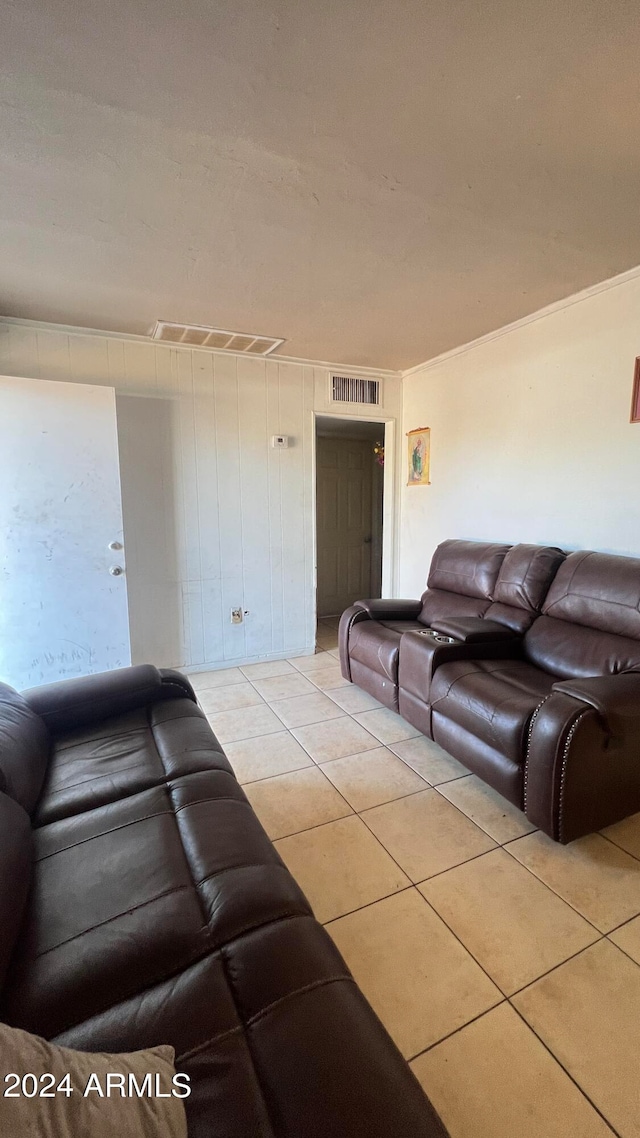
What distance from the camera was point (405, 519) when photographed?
4.28 meters

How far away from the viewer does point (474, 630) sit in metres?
2.48

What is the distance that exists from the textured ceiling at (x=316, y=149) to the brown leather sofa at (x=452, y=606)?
151 centimetres

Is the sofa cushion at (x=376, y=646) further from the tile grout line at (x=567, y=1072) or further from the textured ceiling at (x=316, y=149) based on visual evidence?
the textured ceiling at (x=316, y=149)

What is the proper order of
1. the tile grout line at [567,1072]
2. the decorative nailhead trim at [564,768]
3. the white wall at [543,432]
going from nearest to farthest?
the tile grout line at [567,1072] < the decorative nailhead trim at [564,768] < the white wall at [543,432]

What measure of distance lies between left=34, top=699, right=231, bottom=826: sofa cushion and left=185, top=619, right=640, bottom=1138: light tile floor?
541 mm

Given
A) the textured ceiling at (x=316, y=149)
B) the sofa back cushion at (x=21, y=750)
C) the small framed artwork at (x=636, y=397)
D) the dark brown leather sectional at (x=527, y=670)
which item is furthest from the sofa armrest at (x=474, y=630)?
the sofa back cushion at (x=21, y=750)

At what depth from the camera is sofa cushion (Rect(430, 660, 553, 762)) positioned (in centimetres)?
184

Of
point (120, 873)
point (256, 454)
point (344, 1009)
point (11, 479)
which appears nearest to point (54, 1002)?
point (120, 873)

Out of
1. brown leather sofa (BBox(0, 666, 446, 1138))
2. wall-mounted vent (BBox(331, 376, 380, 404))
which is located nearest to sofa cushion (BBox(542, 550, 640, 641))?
brown leather sofa (BBox(0, 666, 446, 1138))

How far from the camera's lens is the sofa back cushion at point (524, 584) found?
8.55 ft

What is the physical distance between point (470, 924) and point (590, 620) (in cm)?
145

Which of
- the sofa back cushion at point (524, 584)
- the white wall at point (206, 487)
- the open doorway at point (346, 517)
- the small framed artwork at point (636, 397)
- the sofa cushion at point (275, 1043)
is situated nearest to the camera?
the sofa cushion at point (275, 1043)

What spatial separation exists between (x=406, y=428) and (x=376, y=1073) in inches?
161

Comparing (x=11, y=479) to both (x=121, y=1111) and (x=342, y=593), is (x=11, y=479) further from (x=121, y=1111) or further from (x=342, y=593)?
(x=342, y=593)
